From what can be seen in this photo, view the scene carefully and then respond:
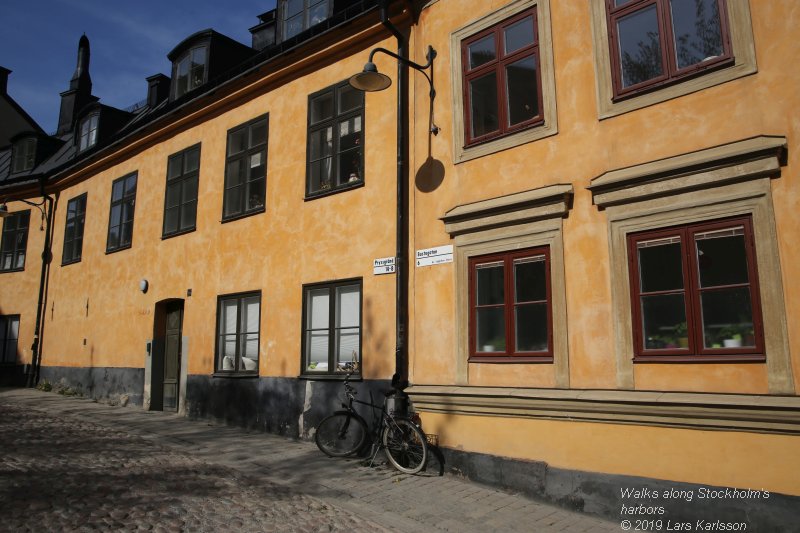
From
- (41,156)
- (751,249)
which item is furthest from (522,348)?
(41,156)

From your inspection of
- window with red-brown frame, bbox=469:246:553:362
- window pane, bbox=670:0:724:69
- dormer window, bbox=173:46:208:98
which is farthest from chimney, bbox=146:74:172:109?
window pane, bbox=670:0:724:69

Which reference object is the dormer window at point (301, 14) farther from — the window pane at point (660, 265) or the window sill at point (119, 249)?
the window pane at point (660, 265)

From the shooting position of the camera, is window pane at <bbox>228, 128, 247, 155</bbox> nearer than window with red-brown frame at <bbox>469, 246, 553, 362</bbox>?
No

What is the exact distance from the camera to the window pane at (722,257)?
6.04 metres

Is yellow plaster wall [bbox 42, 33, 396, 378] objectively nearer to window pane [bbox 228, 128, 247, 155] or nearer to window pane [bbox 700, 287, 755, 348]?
window pane [bbox 228, 128, 247, 155]

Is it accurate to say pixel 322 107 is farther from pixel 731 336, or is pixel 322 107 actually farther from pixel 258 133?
pixel 731 336

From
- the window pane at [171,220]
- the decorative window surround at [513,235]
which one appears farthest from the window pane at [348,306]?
the window pane at [171,220]

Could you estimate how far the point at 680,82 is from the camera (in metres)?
6.64

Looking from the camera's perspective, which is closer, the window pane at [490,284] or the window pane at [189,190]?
the window pane at [490,284]

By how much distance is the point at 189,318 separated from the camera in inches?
523

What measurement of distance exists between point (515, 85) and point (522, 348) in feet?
11.4

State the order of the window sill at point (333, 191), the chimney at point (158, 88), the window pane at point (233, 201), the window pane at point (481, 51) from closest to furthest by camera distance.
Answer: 1. the window pane at point (481, 51)
2. the window sill at point (333, 191)
3. the window pane at point (233, 201)
4. the chimney at point (158, 88)

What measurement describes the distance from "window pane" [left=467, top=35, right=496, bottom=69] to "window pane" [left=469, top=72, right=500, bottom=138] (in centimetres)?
25

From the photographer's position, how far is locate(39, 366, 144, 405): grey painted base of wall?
48.3 ft
